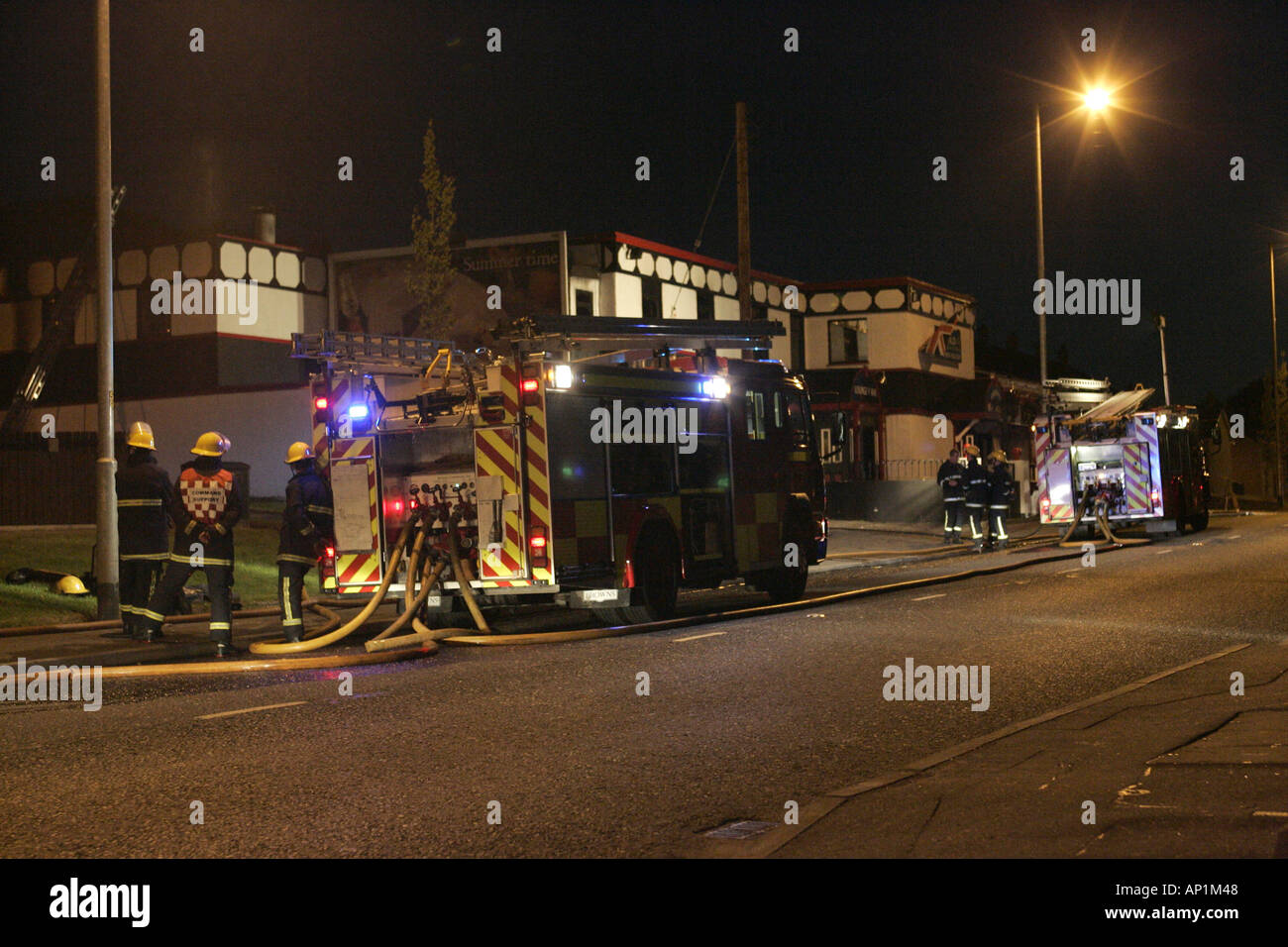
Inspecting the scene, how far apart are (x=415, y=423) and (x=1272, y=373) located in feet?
193

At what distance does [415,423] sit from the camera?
13727mm

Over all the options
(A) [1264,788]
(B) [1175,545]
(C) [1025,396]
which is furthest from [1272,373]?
(A) [1264,788]

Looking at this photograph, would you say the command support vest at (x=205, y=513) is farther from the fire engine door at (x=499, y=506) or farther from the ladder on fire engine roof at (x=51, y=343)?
the ladder on fire engine roof at (x=51, y=343)

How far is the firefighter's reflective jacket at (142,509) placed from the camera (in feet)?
47.1

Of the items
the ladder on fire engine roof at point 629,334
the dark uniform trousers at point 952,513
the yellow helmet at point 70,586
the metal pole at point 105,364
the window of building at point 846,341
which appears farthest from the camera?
the window of building at point 846,341

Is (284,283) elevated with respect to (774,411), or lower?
elevated

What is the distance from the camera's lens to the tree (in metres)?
29.5

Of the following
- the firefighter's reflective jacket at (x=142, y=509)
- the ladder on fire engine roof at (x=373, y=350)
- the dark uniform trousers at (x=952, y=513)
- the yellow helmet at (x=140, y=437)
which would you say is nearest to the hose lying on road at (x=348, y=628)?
the ladder on fire engine roof at (x=373, y=350)

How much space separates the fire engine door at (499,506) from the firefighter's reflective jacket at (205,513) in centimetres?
219

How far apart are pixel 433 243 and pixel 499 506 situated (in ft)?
60.1

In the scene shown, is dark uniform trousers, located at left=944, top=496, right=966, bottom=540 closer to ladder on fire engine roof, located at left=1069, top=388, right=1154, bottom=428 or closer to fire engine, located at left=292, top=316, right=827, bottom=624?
ladder on fire engine roof, located at left=1069, top=388, right=1154, bottom=428

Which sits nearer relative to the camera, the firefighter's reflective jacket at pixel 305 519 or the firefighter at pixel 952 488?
the firefighter's reflective jacket at pixel 305 519
